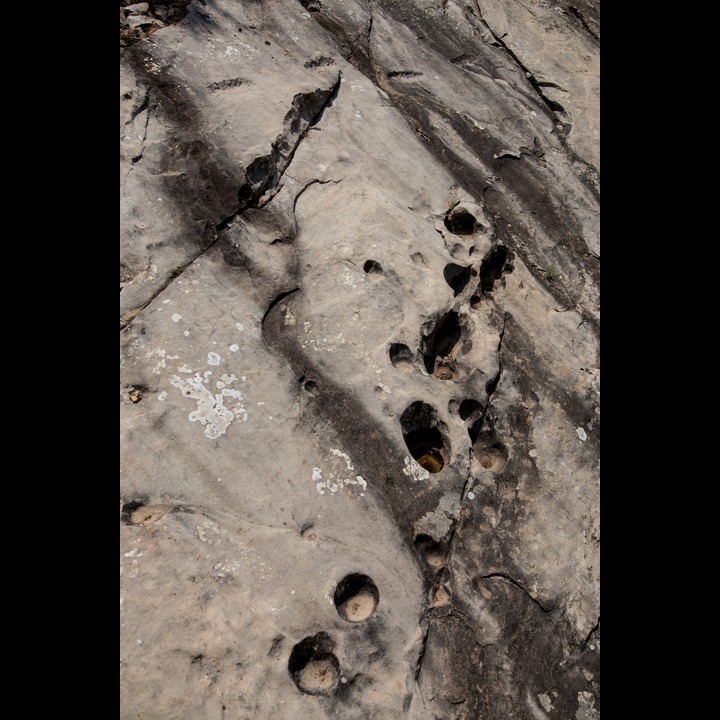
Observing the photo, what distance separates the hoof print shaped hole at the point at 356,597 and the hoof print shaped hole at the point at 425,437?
0.76m

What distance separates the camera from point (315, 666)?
3.02 meters

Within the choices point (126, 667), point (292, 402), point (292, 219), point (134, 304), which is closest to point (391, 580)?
point (292, 402)

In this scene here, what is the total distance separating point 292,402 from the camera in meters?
3.51

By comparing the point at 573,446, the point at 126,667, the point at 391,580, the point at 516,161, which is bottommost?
the point at 126,667

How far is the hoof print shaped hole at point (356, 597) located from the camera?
3.14 m

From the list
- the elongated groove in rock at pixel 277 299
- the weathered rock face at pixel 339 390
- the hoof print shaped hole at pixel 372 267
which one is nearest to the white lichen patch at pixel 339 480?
the weathered rock face at pixel 339 390

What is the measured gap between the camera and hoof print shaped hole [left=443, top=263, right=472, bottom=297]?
13.8 feet

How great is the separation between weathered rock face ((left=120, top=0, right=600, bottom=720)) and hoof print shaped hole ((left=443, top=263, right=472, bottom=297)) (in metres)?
0.04

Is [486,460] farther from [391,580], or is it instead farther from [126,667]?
[126,667]

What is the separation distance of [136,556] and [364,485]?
3.94 feet

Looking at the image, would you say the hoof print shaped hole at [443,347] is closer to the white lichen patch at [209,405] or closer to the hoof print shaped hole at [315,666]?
the white lichen patch at [209,405]

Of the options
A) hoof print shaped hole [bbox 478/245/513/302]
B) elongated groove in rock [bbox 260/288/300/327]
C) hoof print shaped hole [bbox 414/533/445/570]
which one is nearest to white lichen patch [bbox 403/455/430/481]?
hoof print shaped hole [bbox 414/533/445/570]

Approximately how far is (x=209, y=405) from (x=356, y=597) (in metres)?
1.28

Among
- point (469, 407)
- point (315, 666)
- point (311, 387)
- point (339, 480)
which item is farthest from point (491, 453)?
point (315, 666)
